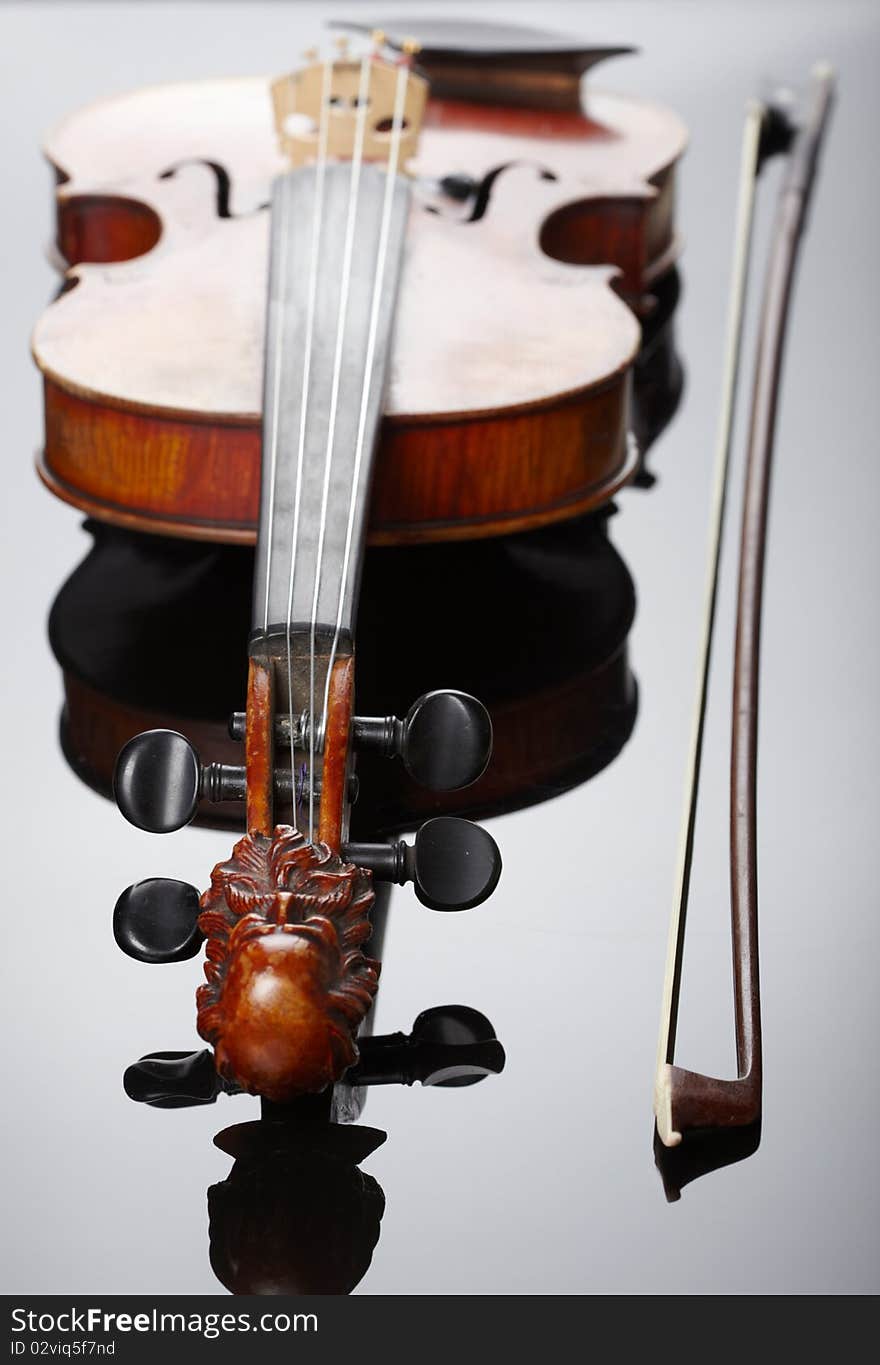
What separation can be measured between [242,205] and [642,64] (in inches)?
52.5

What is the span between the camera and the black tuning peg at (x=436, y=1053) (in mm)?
1033

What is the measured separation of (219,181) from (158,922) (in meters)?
1.08

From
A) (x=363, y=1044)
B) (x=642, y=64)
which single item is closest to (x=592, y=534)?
(x=363, y=1044)

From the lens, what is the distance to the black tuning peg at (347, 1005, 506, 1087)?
1.03 meters

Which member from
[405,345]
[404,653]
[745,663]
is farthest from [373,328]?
[745,663]

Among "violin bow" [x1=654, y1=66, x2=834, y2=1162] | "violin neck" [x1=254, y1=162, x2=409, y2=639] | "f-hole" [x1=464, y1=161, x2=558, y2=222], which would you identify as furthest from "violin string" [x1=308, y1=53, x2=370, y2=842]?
"violin bow" [x1=654, y1=66, x2=834, y2=1162]

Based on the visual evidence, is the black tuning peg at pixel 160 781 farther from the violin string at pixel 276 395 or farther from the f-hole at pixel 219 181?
the f-hole at pixel 219 181

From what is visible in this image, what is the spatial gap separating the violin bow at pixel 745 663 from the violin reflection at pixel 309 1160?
120 mm

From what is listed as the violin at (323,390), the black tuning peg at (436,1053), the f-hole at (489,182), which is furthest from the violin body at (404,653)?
the f-hole at (489,182)

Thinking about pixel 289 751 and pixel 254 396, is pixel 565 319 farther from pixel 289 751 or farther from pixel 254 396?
pixel 289 751

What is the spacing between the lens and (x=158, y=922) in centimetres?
105

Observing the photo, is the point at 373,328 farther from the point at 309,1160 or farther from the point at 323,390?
the point at 309,1160

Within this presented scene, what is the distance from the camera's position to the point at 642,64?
3.02 m

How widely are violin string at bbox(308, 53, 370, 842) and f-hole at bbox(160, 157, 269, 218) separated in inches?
A: 4.8
